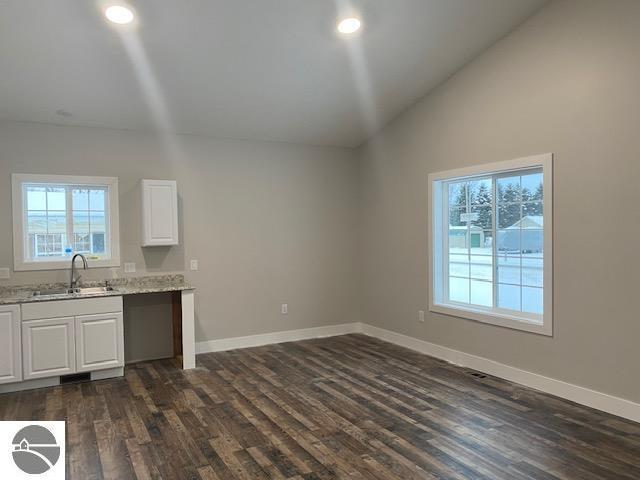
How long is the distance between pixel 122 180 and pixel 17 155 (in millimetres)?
965

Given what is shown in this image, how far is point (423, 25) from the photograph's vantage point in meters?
4.02

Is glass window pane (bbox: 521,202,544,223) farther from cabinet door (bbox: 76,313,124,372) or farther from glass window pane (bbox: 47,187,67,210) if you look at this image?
glass window pane (bbox: 47,187,67,210)

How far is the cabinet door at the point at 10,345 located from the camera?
416 centimetres

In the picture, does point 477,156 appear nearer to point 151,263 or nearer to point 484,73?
point 484,73

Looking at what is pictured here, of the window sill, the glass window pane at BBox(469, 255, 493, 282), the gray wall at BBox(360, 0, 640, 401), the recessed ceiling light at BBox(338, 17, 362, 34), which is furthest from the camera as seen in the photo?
the glass window pane at BBox(469, 255, 493, 282)

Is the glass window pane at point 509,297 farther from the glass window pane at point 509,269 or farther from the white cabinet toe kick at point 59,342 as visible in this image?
the white cabinet toe kick at point 59,342

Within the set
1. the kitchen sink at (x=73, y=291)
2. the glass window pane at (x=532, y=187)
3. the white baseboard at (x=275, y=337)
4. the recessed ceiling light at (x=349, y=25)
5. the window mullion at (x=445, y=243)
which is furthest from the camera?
the white baseboard at (x=275, y=337)

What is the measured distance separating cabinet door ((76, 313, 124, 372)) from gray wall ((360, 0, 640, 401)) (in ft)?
10.7

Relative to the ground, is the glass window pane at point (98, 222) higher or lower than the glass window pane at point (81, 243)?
higher

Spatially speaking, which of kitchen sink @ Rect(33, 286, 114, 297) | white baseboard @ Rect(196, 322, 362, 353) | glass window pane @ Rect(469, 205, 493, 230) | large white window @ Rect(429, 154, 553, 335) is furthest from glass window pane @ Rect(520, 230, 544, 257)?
kitchen sink @ Rect(33, 286, 114, 297)

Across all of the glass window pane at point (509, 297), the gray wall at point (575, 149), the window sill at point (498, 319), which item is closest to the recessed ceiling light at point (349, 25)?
the gray wall at point (575, 149)

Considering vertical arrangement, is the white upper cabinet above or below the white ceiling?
below

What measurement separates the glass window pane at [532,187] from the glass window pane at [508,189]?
0.21 ft

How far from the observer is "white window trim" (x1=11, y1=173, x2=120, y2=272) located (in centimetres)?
466
